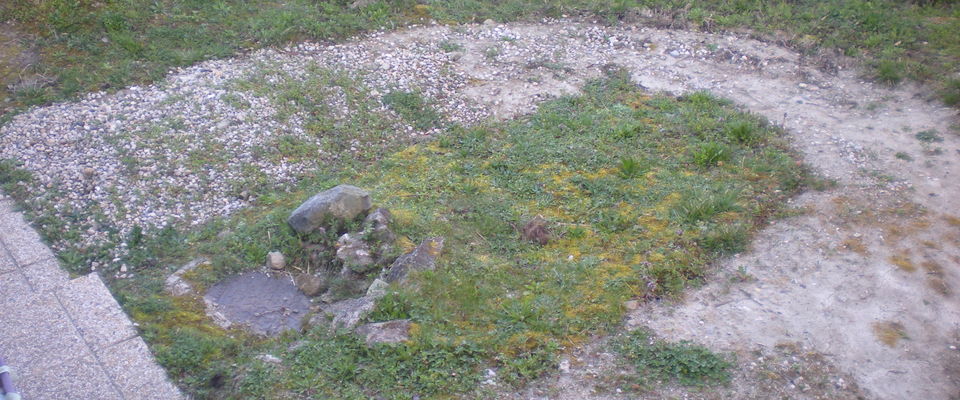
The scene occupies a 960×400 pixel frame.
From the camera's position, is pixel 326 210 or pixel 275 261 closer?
pixel 275 261

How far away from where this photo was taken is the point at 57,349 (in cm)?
441

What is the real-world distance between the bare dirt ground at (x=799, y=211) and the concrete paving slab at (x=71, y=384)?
250 cm

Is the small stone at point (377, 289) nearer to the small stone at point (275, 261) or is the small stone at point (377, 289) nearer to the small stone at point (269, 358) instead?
the small stone at point (269, 358)

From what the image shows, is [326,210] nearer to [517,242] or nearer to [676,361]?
[517,242]

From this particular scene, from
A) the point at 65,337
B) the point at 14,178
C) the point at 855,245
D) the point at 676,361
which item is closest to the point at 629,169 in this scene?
the point at 855,245

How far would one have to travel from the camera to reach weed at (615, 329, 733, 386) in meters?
4.20

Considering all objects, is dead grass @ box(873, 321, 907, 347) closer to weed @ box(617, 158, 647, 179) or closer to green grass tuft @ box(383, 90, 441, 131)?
weed @ box(617, 158, 647, 179)

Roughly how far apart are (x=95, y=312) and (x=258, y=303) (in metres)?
1.03

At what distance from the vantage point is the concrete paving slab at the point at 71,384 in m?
4.11

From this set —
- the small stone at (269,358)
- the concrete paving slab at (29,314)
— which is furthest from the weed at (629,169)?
the concrete paving slab at (29,314)

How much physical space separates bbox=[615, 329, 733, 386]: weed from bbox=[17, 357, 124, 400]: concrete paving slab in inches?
119

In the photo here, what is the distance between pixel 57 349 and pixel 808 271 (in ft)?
Answer: 16.4

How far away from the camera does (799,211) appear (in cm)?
572

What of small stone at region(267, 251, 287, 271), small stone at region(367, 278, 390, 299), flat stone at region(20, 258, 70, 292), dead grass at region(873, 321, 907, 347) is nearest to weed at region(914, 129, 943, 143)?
dead grass at region(873, 321, 907, 347)
